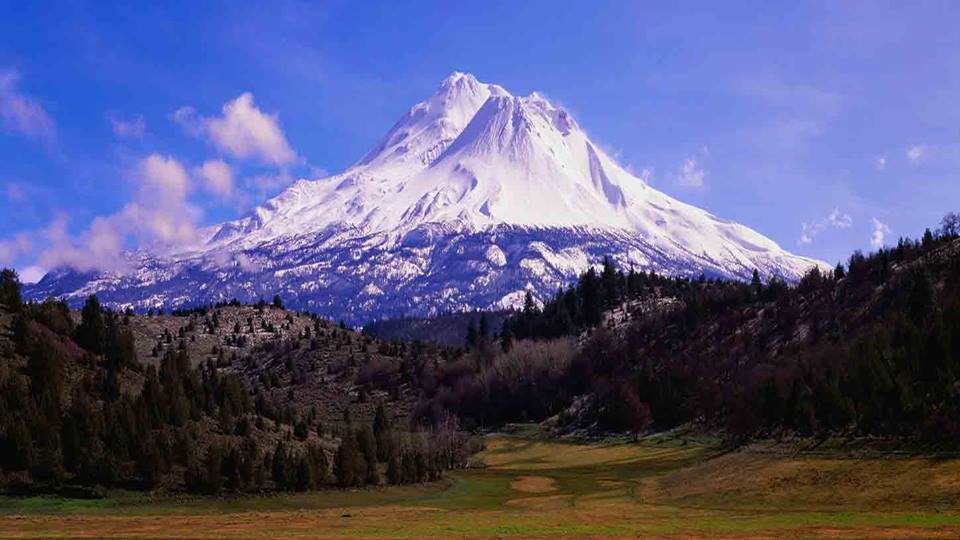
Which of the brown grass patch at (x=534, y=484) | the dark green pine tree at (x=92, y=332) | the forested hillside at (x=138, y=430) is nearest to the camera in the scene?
the forested hillside at (x=138, y=430)

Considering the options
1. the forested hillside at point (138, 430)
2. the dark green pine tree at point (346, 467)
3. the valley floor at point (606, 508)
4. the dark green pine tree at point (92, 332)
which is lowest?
the valley floor at point (606, 508)

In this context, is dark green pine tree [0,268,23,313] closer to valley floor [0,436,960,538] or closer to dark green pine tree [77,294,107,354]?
dark green pine tree [77,294,107,354]

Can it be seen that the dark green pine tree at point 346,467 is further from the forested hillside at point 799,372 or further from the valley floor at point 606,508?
the forested hillside at point 799,372

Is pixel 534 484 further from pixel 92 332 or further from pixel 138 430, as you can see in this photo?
pixel 92 332

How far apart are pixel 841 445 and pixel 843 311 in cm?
8995

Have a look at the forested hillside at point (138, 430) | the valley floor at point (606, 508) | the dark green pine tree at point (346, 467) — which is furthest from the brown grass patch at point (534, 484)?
the dark green pine tree at point (346, 467)

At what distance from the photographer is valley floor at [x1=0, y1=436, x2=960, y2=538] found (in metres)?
54.1

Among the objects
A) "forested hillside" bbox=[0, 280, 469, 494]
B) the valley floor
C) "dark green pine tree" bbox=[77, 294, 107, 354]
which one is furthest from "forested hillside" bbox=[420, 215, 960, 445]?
"dark green pine tree" bbox=[77, 294, 107, 354]

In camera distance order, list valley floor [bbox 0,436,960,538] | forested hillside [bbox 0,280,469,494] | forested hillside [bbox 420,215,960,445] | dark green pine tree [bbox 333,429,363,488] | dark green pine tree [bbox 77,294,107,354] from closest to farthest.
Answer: valley floor [bbox 0,436,960,538] → forested hillside [bbox 0,280,469,494] → dark green pine tree [bbox 333,429,363,488] → forested hillside [bbox 420,215,960,445] → dark green pine tree [bbox 77,294,107,354]

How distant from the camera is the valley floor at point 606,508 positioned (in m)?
54.1

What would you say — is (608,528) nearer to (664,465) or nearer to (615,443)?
(664,465)

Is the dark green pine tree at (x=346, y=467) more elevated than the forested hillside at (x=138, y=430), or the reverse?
the forested hillside at (x=138, y=430)

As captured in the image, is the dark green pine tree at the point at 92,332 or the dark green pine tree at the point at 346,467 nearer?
the dark green pine tree at the point at 346,467

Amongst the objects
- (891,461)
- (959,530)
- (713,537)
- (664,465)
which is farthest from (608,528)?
(664,465)
